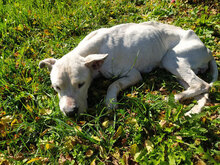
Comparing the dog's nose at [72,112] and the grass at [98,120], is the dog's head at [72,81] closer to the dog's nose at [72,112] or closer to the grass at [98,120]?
the dog's nose at [72,112]

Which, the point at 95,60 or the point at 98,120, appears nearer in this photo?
the point at 98,120

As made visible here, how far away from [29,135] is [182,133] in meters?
2.20

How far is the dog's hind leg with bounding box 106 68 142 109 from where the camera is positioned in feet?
9.55

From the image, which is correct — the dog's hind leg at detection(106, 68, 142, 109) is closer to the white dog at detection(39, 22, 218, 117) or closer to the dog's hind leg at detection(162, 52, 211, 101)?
the white dog at detection(39, 22, 218, 117)

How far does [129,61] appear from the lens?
3486mm

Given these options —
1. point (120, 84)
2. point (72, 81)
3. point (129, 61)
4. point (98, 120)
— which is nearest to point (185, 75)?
point (129, 61)

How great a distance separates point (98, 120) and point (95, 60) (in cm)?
96

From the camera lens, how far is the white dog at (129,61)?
2768 mm

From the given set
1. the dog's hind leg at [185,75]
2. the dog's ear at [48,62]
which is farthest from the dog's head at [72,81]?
the dog's hind leg at [185,75]

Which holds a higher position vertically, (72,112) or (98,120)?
(72,112)

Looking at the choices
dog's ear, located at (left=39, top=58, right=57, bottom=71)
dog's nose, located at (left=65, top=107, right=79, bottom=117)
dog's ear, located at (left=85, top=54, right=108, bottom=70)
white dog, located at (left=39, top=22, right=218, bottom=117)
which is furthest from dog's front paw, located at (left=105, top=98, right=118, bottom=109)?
dog's ear, located at (left=39, top=58, right=57, bottom=71)

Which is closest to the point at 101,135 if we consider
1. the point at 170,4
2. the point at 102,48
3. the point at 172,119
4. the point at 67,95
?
the point at 67,95

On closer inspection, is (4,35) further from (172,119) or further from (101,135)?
(172,119)

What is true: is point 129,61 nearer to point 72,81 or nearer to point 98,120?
point 72,81
